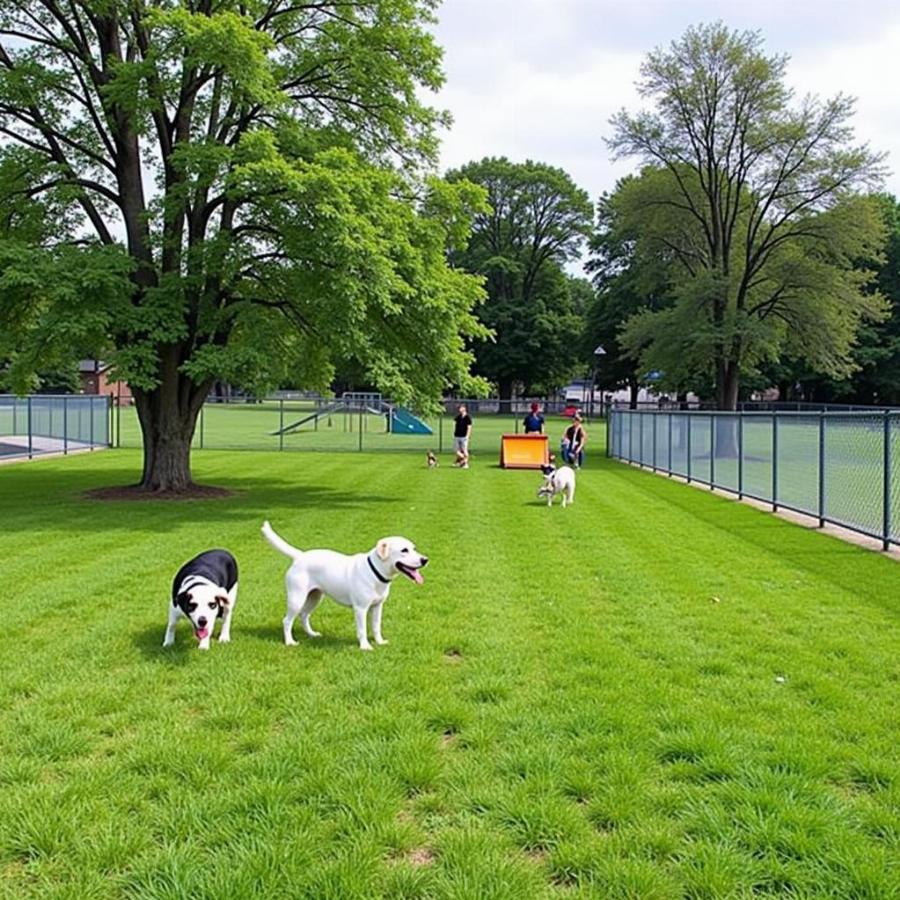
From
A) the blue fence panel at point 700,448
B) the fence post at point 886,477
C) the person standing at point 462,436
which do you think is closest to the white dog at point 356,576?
the fence post at point 886,477

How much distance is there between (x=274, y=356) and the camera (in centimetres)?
1467

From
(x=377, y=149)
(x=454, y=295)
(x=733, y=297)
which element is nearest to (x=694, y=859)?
(x=454, y=295)

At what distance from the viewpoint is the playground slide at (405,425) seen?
4053cm

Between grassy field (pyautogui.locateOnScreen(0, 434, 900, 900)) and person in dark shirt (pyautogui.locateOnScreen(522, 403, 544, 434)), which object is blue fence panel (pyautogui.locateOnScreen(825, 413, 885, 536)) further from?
person in dark shirt (pyautogui.locateOnScreen(522, 403, 544, 434))

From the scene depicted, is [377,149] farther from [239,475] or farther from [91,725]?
[91,725]

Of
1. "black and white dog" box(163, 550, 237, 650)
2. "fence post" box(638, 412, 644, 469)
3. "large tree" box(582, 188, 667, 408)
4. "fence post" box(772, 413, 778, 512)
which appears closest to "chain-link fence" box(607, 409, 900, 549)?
"fence post" box(772, 413, 778, 512)

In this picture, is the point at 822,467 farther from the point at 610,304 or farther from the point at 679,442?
the point at 610,304

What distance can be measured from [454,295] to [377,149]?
3900mm

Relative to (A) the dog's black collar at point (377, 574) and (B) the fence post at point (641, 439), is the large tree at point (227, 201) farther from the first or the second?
(B) the fence post at point (641, 439)

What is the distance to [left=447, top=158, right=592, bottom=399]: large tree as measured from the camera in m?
66.6

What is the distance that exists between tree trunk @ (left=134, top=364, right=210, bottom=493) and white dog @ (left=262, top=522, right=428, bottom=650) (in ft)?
33.8

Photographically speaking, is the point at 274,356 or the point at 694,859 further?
the point at 274,356

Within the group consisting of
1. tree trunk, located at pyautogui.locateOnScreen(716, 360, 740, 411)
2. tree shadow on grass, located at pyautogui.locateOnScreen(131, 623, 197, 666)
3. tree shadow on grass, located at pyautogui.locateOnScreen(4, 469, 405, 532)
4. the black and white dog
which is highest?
tree trunk, located at pyautogui.locateOnScreen(716, 360, 740, 411)

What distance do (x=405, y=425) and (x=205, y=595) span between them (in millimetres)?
35714
